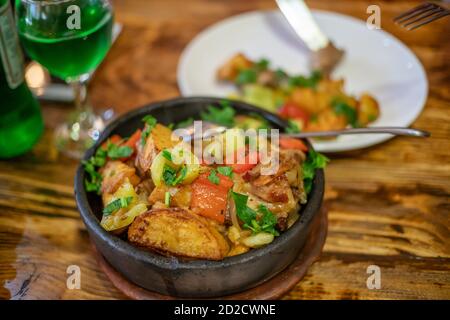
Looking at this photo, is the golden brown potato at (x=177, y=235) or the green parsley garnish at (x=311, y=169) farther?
the green parsley garnish at (x=311, y=169)

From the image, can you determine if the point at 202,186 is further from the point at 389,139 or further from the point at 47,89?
the point at 47,89

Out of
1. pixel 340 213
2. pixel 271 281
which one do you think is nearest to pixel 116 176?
pixel 271 281

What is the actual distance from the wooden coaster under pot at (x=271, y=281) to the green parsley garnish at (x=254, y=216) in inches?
6.7

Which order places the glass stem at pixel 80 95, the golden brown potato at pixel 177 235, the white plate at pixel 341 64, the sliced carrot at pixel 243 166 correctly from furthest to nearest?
the white plate at pixel 341 64 < the glass stem at pixel 80 95 < the sliced carrot at pixel 243 166 < the golden brown potato at pixel 177 235

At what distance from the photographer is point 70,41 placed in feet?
5.25

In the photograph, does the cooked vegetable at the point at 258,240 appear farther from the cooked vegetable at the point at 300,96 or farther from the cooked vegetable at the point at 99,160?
the cooked vegetable at the point at 300,96

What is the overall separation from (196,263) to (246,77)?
43.5 inches

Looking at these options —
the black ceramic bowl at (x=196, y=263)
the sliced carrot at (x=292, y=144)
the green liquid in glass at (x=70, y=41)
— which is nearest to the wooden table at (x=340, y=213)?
the black ceramic bowl at (x=196, y=263)

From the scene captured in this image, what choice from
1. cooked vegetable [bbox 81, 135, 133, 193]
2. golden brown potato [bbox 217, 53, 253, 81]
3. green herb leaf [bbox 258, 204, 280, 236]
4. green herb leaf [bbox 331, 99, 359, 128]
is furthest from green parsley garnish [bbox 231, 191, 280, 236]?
golden brown potato [bbox 217, 53, 253, 81]

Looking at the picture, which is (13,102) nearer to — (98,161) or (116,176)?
(98,161)

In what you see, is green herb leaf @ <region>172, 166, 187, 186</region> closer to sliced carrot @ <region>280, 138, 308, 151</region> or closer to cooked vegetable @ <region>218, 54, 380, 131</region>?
sliced carrot @ <region>280, 138, 308, 151</region>

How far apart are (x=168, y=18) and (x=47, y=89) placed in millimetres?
754

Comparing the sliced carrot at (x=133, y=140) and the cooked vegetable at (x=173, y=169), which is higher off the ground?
the cooked vegetable at (x=173, y=169)

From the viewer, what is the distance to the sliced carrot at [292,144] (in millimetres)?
1455
